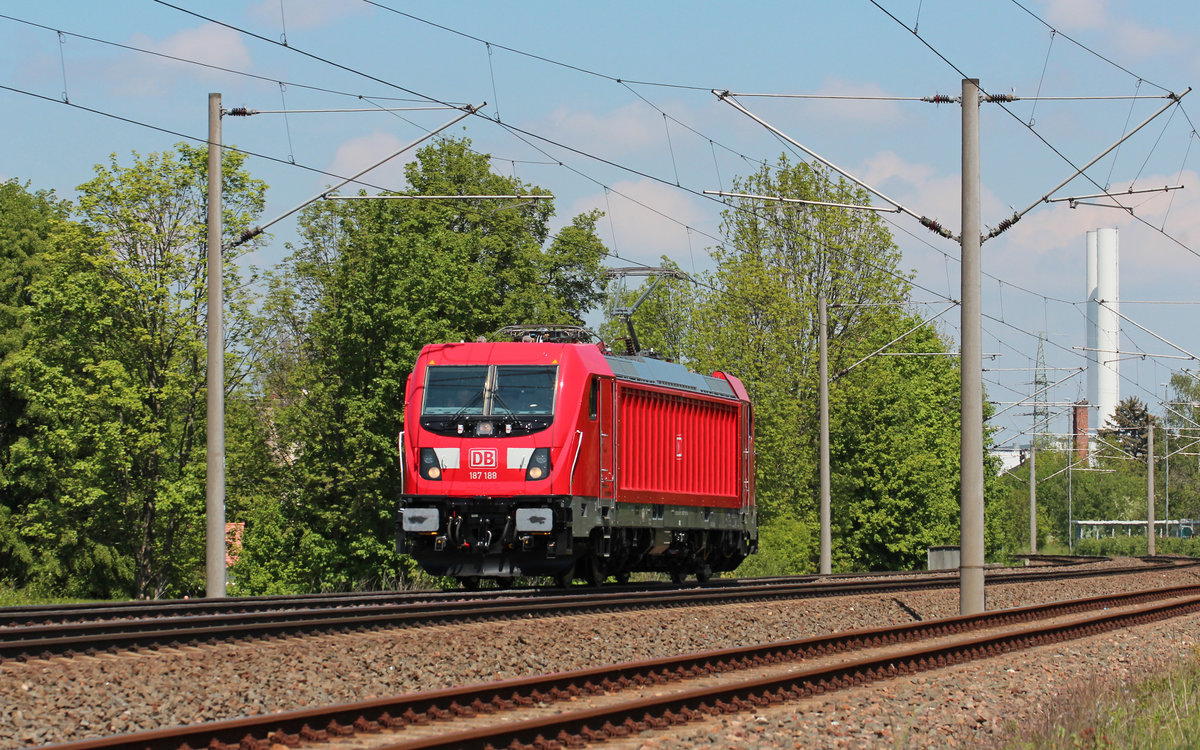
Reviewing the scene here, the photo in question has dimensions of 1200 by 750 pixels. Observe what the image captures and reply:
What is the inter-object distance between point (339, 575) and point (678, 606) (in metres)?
23.3

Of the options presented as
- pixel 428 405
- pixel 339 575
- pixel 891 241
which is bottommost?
pixel 339 575

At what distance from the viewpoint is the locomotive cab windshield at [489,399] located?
21188 mm

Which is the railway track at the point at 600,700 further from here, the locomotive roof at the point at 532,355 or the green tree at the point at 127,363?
the green tree at the point at 127,363

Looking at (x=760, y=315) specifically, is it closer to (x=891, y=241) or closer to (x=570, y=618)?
(x=891, y=241)

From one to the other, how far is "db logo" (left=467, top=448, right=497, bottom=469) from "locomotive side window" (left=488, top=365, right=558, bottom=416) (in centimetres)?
62

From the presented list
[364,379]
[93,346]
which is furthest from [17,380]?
[364,379]

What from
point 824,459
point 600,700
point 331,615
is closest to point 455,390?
point 331,615

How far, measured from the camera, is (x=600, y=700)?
38.4 feet

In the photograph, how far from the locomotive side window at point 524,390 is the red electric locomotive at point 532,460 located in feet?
0.05

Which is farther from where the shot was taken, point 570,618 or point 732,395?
point 732,395

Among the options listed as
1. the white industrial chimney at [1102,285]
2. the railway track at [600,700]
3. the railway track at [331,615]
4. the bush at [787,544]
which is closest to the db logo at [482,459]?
the railway track at [331,615]

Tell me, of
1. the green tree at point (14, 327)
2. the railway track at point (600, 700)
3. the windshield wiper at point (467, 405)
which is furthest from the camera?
the green tree at point (14, 327)

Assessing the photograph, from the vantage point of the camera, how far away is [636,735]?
10.1 metres

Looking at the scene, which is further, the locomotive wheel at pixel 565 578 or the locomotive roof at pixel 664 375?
Result: the locomotive roof at pixel 664 375
